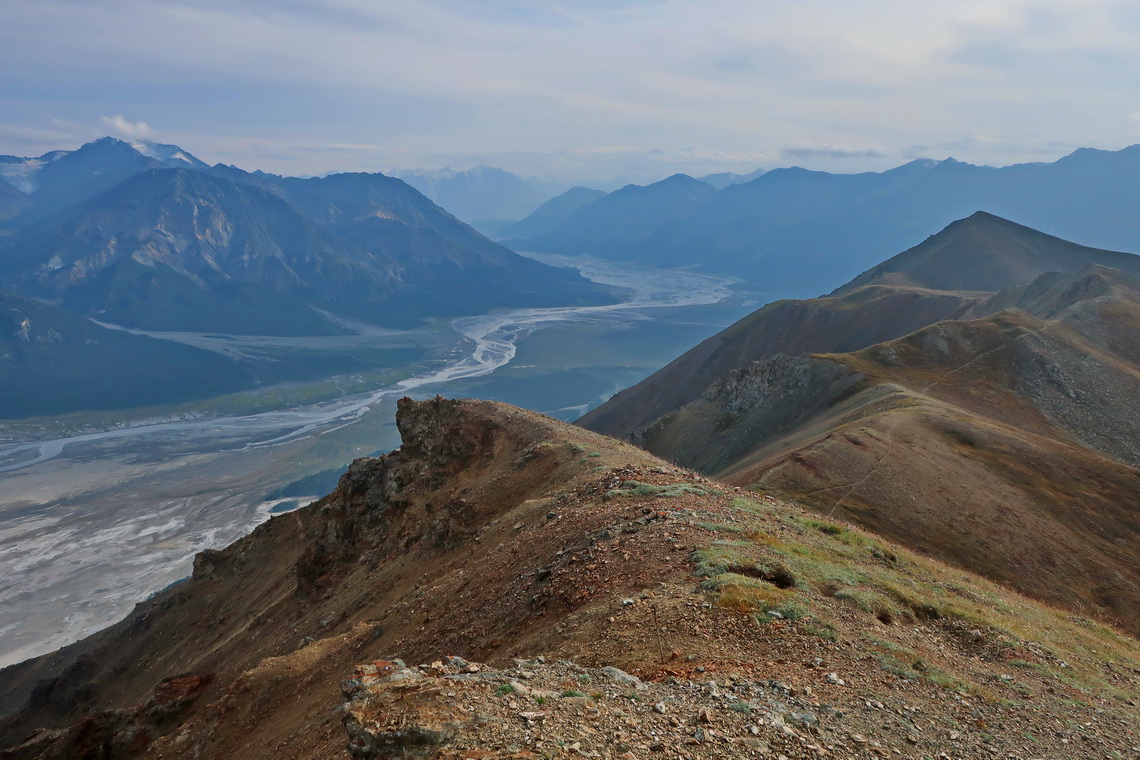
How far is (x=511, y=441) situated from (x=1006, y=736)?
94.1 ft

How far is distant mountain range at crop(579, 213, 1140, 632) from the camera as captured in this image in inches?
1358

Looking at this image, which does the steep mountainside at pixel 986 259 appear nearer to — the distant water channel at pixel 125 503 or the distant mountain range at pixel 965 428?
the distant mountain range at pixel 965 428

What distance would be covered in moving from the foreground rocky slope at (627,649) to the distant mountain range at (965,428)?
12456mm

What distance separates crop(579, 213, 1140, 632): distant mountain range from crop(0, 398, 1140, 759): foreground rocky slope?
12456mm

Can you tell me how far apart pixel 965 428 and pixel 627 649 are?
42.9 meters

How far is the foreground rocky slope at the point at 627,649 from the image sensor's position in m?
10.5

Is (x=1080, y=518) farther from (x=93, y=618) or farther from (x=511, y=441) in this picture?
(x=93, y=618)

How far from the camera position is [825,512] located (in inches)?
1382

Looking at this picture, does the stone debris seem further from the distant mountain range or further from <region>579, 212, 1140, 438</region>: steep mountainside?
<region>579, 212, 1140, 438</region>: steep mountainside

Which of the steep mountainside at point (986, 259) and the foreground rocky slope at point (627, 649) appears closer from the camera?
the foreground rocky slope at point (627, 649)

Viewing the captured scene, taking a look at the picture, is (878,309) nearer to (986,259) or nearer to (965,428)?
(986,259)

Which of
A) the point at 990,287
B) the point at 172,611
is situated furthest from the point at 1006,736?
the point at 990,287

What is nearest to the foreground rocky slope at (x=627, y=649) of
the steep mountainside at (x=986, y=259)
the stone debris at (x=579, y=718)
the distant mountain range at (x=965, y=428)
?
the stone debris at (x=579, y=718)

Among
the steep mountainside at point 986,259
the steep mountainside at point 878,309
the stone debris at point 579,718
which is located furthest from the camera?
the steep mountainside at point 986,259
